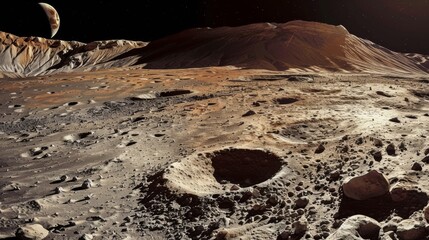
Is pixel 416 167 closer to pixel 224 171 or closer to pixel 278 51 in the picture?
pixel 224 171

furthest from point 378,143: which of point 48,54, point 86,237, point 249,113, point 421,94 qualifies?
point 48,54

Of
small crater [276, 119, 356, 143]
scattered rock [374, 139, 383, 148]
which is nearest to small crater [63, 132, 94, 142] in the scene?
small crater [276, 119, 356, 143]

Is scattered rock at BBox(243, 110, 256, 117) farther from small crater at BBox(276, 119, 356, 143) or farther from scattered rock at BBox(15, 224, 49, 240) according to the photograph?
scattered rock at BBox(15, 224, 49, 240)

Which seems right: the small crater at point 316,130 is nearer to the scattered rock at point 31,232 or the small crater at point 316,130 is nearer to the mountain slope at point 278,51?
the scattered rock at point 31,232

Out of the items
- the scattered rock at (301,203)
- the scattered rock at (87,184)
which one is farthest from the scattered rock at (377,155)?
the scattered rock at (87,184)

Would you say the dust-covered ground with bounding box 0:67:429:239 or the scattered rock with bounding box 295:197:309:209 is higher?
the scattered rock with bounding box 295:197:309:209

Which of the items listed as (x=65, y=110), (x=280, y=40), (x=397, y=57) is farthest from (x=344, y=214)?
(x=397, y=57)
